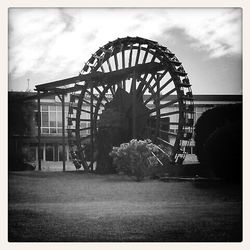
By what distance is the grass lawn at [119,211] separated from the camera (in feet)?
26.3

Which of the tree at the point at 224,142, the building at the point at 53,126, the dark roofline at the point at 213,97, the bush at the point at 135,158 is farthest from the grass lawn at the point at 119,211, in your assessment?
the dark roofline at the point at 213,97

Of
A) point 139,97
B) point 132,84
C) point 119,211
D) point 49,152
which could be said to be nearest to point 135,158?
point 119,211

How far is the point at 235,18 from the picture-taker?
8320 mm

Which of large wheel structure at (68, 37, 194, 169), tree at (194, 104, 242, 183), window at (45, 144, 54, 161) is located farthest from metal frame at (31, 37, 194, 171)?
tree at (194, 104, 242, 183)

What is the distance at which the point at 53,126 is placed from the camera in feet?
30.1

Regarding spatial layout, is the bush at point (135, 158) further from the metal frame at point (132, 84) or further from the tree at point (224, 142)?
the tree at point (224, 142)

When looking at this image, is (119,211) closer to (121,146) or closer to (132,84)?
(121,146)

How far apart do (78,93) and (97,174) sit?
1985 millimetres

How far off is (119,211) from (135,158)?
1118 mm

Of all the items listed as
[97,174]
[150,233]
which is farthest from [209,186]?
[97,174]

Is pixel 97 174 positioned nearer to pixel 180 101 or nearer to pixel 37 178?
pixel 37 178

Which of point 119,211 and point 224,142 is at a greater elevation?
point 224,142

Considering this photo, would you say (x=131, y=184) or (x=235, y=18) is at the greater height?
(x=235, y=18)

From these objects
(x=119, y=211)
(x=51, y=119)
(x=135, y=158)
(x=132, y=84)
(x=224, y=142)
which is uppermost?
(x=132, y=84)
